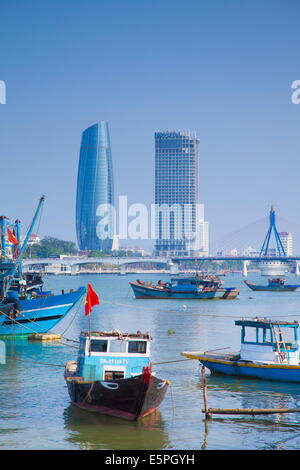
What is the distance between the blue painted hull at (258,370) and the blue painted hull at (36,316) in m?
18.6

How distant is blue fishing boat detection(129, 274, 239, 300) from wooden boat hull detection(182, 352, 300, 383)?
66770mm

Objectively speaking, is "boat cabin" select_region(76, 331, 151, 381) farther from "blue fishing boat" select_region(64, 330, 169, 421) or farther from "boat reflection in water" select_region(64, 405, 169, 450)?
"boat reflection in water" select_region(64, 405, 169, 450)

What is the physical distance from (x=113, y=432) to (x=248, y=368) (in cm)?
961

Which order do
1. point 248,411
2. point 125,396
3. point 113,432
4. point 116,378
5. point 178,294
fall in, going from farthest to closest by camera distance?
point 178,294 < point 116,378 < point 248,411 < point 125,396 < point 113,432

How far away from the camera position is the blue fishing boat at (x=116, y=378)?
79.3 ft

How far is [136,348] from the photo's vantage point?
25.9 m

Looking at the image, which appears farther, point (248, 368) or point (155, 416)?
point (248, 368)

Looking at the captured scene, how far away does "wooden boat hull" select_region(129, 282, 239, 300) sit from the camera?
10050cm

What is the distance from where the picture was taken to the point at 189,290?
330 ft

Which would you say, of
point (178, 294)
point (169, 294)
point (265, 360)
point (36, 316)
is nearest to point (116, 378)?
point (265, 360)

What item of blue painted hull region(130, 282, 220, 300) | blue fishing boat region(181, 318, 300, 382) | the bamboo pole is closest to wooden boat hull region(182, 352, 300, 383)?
blue fishing boat region(181, 318, 300, 382)

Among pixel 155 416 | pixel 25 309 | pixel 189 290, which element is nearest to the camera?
pixel 155 416

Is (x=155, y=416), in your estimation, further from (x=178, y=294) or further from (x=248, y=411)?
(x=178, y=294)
